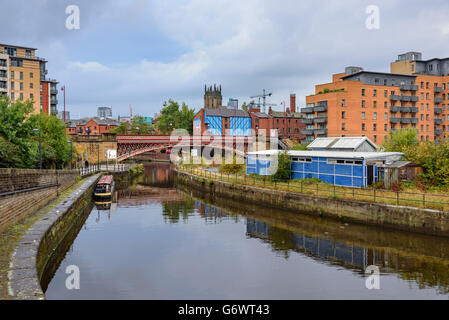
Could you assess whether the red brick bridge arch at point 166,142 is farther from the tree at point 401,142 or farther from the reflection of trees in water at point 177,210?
the tree at point 401,142

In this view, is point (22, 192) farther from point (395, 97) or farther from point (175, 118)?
point (175, 118)

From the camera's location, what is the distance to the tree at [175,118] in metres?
111

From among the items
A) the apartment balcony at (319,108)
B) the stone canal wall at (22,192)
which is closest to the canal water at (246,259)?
the stone canal wall at (22,192)

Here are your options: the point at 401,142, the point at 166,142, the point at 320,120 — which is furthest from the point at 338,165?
the point at 166,142

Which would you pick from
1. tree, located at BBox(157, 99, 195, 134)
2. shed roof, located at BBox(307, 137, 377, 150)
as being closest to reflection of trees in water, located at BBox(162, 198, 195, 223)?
shed roof, located at BBox(307, 137, 377, 150)

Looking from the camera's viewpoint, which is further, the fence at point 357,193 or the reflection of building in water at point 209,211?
the reflection of building in water at point 209,211

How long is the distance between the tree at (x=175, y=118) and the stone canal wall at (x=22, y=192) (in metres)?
83.4

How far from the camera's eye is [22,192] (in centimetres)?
1909

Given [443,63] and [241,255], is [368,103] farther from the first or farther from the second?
[241,255]

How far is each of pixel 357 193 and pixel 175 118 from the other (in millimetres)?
90315

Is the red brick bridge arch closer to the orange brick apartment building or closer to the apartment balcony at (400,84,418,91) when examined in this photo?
the orange brick apartment building

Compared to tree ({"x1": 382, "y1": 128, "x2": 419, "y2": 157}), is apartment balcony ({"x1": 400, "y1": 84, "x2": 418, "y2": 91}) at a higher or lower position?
higher

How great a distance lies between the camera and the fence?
22.9 metres

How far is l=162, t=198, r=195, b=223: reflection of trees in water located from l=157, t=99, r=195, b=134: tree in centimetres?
7107
